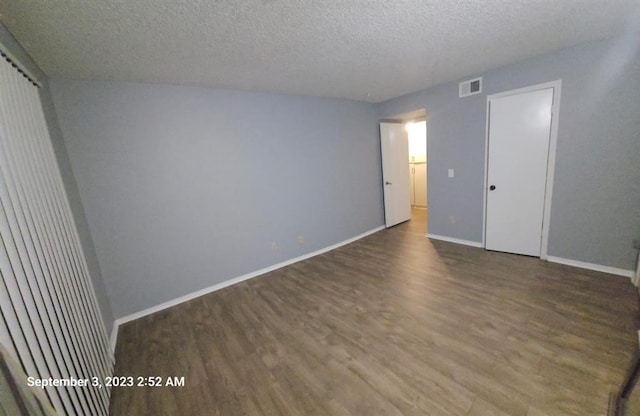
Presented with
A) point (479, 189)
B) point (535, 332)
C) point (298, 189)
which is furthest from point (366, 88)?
point (535, 332)

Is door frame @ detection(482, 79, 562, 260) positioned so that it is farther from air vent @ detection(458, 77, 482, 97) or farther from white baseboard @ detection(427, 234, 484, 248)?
white baseboard @ detection(427, 234, 484, 248)

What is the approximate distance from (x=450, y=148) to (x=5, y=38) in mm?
4562

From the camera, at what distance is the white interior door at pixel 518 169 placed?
2.86 meters

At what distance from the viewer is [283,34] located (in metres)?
1.83

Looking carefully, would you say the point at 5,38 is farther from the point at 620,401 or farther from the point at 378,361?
the point at 620,401

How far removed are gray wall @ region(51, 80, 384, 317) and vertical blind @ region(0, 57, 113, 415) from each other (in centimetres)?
67

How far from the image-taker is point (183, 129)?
2.68m

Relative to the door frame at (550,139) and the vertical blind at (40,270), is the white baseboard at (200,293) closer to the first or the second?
the vertical blind at (40,270)

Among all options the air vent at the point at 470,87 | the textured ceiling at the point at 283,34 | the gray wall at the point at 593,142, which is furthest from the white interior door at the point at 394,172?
the textured ceiling at the point at 283,34

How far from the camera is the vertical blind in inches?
37.0

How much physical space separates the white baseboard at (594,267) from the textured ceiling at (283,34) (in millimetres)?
2387

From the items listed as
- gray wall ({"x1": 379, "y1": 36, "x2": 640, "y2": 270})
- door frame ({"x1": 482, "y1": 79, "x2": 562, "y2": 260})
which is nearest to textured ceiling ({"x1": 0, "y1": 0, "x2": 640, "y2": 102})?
gray wall ({"x1": 379, "y1": 36, "x2": 640, "y2": 270})

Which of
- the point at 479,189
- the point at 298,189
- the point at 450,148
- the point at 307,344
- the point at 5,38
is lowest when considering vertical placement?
the point at 307,344

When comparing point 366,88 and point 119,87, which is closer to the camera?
point 119,87
